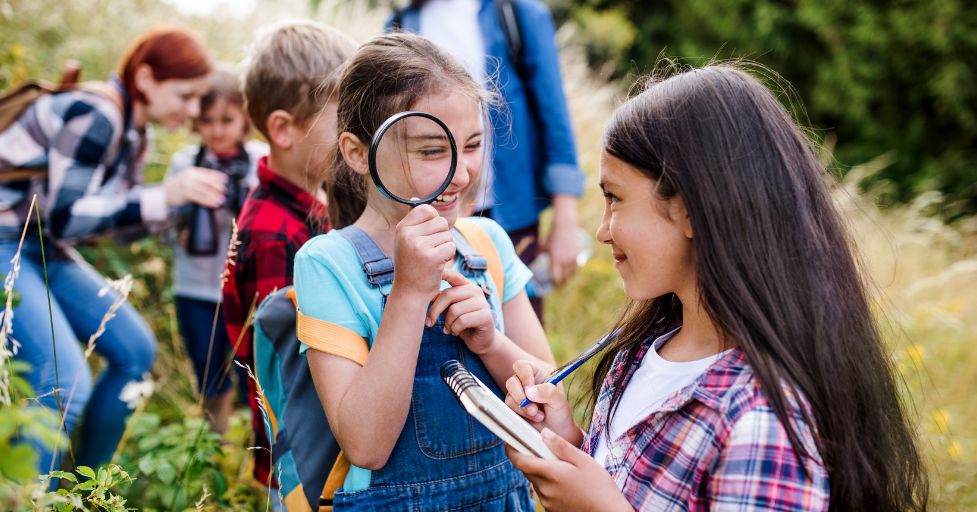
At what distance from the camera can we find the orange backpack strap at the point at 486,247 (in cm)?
194

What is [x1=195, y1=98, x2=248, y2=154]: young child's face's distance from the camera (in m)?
3.66

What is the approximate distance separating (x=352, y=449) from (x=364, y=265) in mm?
383

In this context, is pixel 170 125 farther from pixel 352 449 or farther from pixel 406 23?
pixel 352 449

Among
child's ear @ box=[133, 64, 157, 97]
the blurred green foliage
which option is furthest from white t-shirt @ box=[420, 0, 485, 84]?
the blurred green foliage

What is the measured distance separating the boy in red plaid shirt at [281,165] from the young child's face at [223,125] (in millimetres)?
1134

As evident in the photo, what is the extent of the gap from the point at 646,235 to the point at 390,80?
2.16ft

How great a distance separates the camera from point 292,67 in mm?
2480

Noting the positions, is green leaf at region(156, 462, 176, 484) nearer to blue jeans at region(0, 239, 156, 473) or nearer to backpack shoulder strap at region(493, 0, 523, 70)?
blue jeans at region(0, 239, 156, 473)

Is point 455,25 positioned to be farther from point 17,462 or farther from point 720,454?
point 17,462

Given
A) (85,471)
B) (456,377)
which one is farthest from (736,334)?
(85,471)

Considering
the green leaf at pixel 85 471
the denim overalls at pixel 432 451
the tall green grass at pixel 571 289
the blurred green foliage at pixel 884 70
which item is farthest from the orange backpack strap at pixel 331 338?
the blurred green foliage at pixel 884 70

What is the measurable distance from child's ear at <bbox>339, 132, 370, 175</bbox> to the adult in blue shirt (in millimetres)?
1529

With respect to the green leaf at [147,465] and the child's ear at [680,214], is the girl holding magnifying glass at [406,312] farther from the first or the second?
the green leaf at [147,465]

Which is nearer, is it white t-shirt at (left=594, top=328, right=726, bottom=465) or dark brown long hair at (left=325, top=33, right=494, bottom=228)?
white t-shirt at (left=594, top=328, right=726, bottom=465)
